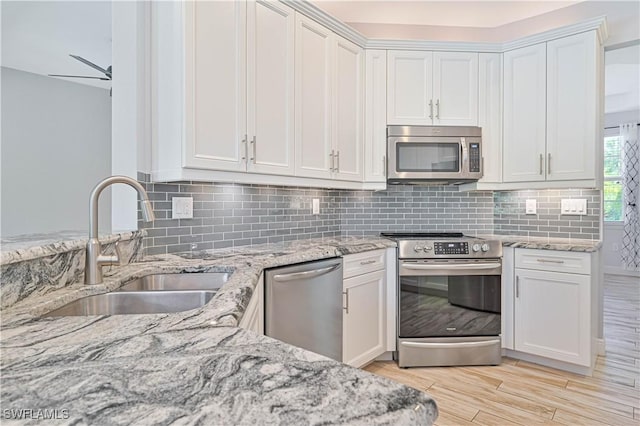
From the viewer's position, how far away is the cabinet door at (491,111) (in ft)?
9.72

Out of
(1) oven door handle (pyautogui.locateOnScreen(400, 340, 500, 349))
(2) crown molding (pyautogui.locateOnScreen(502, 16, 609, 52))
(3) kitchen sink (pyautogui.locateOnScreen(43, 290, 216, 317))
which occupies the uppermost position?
(2) crown molding (pyautogui.locateOnScreen(502, 16, 609, 52))

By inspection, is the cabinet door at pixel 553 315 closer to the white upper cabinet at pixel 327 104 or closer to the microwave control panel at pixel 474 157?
the microwave control panel at pixel 474 157

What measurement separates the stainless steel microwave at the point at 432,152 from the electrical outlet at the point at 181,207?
5.06 ft

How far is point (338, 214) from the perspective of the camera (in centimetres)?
324

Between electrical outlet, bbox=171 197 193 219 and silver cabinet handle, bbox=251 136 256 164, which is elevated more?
silver cabinet handle, bbox=251 136 256 164

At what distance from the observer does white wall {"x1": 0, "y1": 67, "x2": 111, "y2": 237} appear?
3830 millimetres

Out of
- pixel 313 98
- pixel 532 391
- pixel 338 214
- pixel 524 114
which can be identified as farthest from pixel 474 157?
pixel 532 391

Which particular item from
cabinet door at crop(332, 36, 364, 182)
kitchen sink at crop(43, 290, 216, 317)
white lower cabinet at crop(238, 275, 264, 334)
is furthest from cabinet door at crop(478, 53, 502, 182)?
kitchen sink at crop(43, 290, 216, 317)

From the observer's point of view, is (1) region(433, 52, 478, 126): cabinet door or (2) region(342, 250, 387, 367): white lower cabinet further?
(1) region(433, 52, 478, 126): cabinet door

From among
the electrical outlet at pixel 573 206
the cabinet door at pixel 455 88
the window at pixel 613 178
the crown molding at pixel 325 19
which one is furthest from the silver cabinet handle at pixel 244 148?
the window at pixel 613 178

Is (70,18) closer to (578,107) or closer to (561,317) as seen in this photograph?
(578,107)

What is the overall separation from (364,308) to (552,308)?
132cm

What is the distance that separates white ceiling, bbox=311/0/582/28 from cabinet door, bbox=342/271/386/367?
2.19 metres

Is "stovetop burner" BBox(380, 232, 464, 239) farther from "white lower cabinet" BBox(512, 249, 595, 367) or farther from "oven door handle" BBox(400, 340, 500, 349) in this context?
"oven door handle" BBox(400, 340, 500, 349)
